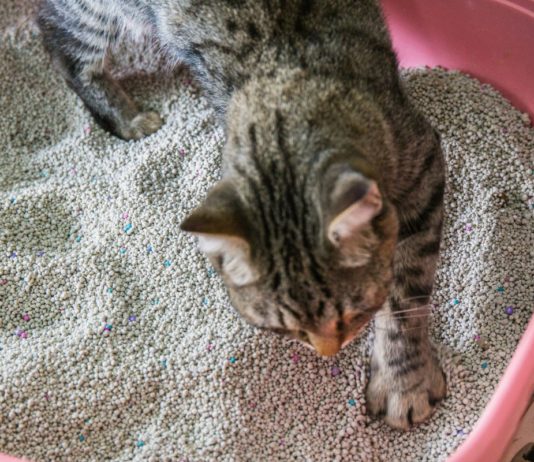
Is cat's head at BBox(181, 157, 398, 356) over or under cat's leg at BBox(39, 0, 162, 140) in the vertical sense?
over

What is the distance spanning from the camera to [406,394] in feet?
5.35

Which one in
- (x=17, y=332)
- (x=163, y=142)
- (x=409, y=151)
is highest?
(x=409, y=151)

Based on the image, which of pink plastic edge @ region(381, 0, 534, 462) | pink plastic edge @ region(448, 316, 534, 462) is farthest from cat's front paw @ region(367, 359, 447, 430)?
pink plastic edge @ region(381, 0, 534, 462)

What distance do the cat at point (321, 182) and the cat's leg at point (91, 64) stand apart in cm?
27

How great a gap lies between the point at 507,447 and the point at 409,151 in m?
0.69

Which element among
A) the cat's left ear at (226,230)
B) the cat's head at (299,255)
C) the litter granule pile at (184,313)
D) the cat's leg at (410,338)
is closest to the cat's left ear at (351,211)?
the cat's head at (299,255)

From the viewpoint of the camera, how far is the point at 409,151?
1516mm

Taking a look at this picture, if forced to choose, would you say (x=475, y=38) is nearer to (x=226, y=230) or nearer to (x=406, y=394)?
(x=406, y=394)

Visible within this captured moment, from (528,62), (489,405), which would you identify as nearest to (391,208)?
(489,405)

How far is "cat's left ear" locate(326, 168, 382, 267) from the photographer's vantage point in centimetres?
103

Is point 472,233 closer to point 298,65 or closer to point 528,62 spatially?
point 528,62

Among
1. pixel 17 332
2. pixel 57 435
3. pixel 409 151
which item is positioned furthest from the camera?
pixel 17 332

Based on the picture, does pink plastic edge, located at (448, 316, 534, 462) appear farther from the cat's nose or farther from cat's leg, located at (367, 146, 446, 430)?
the cat's nose

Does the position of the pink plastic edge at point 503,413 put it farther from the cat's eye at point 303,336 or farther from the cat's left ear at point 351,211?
the cat's left ear at point 351,211
